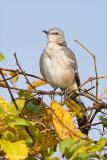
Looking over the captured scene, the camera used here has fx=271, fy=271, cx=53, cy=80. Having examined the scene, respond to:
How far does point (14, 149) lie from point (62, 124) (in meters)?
0.37

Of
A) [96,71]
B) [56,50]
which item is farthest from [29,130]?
[56,50]

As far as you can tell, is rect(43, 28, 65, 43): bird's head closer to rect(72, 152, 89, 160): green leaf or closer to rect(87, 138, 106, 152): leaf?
rect(87, 138, 106, 152): leaf

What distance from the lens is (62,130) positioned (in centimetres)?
178

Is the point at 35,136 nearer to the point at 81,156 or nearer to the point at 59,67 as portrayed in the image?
the point at 81,156

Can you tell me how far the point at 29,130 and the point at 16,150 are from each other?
20 centimetres

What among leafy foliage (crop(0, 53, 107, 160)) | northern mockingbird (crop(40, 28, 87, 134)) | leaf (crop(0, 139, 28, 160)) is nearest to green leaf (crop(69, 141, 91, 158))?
leafy foliage (crop(0, 53, 107, 160))

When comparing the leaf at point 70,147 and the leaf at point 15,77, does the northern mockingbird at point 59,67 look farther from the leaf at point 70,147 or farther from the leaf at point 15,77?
the leaf at point 70,147

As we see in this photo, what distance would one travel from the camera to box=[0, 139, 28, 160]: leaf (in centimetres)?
154

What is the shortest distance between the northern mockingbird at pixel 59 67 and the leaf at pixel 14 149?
11.6 feet

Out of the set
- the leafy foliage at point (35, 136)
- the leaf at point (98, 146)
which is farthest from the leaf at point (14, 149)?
the leaf at point (98, 146)

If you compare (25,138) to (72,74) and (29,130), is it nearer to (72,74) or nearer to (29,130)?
(29,130)

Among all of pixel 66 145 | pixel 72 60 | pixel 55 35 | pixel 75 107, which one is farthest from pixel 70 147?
pixel 55 35

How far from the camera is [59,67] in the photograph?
5121 mm

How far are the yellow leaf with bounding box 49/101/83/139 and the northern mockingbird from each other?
10.8ft
